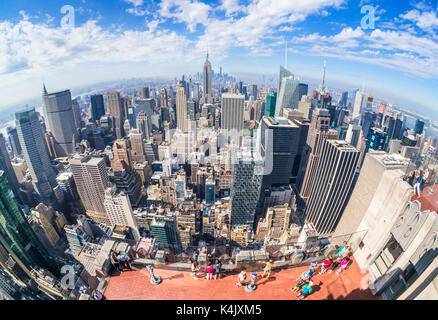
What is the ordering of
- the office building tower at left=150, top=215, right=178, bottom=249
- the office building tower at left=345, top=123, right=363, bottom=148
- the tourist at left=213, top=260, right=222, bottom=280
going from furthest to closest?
1. the office building tower at left=345, top=123, right=363, bottom=148
2. the office building tower at left=150, top=215, right=178, bottom=249
3. the tourist at left=213, top=260, right=222, bottom=280

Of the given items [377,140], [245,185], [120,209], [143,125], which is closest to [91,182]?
[120,209]

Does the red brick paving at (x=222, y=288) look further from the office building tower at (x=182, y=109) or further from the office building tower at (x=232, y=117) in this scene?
the office building tower at (x=182, y=109)

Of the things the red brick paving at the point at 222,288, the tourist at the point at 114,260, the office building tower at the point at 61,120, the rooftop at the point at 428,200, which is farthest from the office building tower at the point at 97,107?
the rooftop at the point at 428,200

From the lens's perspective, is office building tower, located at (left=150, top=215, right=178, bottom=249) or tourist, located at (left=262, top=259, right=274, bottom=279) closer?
tourist, located at (left=262, top=259, right=274, bottom=279)

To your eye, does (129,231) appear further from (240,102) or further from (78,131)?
(78,131)

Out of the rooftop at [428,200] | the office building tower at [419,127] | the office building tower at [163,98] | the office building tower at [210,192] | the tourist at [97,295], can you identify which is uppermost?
the rooftop at [428,200]

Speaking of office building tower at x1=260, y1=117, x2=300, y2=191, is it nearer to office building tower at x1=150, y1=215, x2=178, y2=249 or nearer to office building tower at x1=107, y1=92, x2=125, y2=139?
office building tower at x1=150, y1=215, x2=178, y2=249

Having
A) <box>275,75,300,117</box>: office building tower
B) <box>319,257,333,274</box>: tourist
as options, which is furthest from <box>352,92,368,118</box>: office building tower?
<box>319,257,333,274</box>: tourist

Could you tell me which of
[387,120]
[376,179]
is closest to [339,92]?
[387,120]
